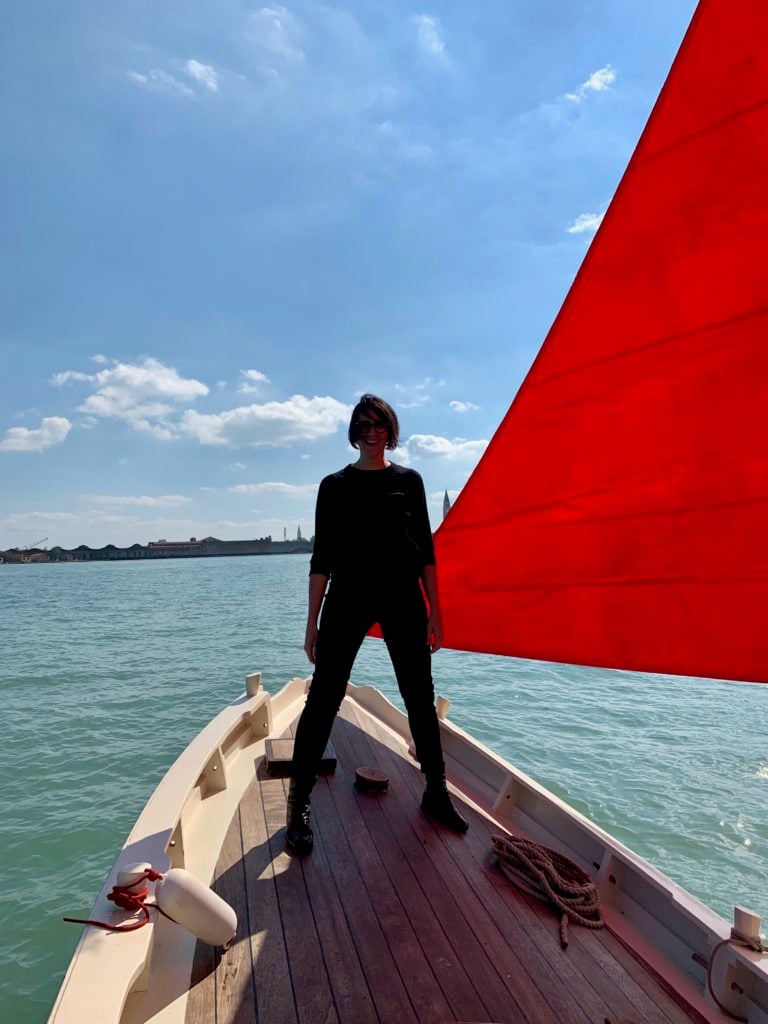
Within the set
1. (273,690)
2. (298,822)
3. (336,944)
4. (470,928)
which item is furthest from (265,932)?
(273,690)

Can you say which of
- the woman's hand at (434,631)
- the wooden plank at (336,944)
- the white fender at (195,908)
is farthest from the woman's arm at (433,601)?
the white fender at (195,908)

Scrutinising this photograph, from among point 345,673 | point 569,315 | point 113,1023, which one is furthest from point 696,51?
point 113,1023

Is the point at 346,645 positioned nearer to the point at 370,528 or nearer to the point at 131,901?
the point at 370,528

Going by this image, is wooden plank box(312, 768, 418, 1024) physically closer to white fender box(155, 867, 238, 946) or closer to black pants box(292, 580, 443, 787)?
black pants box(292, 580, 443, 787)

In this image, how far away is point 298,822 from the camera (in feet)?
8.77

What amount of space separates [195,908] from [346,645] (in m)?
1.14

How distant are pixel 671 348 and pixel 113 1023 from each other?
8.32ft

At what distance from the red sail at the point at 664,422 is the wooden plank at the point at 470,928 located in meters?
0.98

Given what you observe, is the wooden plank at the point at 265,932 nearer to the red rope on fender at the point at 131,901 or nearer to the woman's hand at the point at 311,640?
the red rope on fender at the point at 131,901

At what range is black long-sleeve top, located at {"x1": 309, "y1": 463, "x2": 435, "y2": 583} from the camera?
2678 mm

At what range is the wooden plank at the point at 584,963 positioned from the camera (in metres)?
1.74

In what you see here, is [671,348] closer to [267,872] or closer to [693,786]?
[267,872]

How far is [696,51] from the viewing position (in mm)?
2035

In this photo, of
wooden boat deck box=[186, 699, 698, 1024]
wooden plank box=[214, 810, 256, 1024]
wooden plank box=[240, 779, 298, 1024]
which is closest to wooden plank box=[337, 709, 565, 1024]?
wooden boat deck box=[186, 699, 698, 1024]
